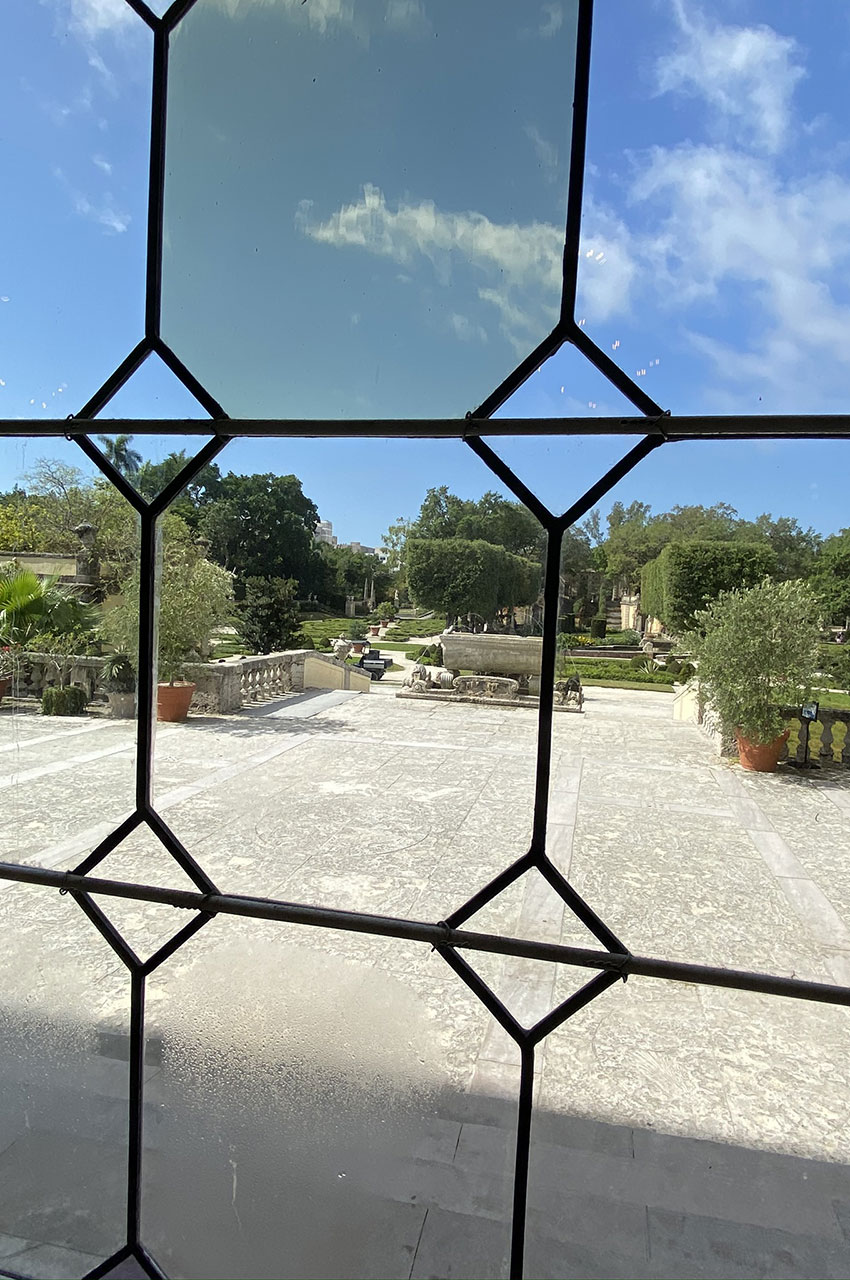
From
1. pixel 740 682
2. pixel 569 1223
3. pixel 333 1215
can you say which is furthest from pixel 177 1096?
pixel 740 682

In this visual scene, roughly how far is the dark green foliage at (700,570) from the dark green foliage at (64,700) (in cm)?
228

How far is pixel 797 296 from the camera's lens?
0.67 m

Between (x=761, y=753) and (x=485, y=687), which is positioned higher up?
(x=485, y=687)

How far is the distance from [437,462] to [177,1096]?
1307mm

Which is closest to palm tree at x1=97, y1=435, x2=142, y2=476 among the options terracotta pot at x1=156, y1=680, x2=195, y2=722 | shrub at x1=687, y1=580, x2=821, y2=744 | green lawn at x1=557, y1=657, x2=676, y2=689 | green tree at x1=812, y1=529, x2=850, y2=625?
green tree at x1=812, y1=529, x2=850, y2=625

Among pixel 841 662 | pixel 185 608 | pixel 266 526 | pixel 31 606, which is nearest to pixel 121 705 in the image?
pixel 185 608

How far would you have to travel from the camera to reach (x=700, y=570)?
1.29 meters

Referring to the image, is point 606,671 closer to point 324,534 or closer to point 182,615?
point 324,534

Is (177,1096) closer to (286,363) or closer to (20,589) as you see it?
(20,589)

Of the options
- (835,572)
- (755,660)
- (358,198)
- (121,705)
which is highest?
(358,198)

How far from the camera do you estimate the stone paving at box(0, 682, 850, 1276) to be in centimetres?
97

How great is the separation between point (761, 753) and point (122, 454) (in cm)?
405

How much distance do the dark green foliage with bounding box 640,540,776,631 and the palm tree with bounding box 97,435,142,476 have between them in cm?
71

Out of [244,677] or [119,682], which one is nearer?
[119,682]
